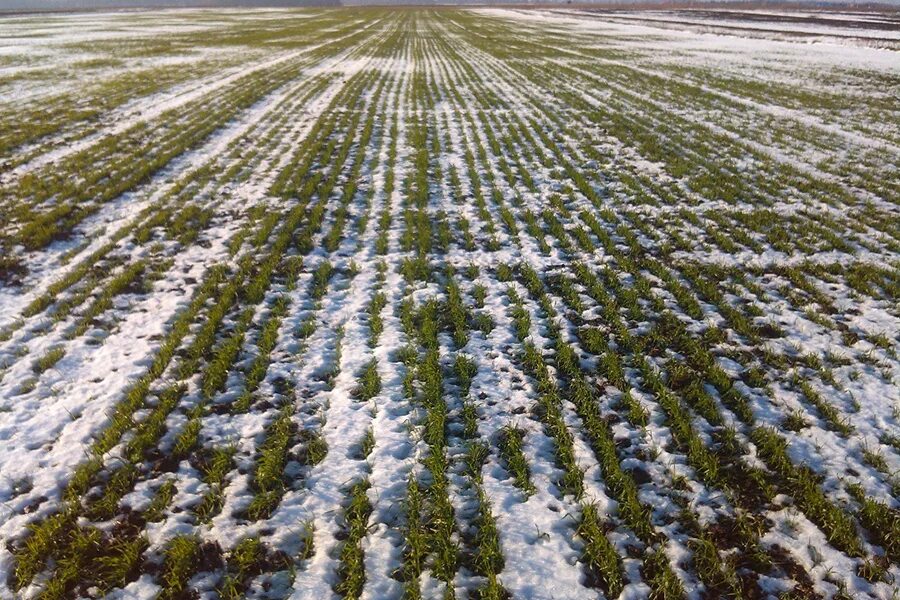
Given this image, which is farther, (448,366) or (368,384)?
(448,366)

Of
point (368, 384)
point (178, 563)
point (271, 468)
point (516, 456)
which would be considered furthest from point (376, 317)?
point (178, 563)

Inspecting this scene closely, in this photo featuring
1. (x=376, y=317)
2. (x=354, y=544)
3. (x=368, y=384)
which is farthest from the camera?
(x=376, y=317)

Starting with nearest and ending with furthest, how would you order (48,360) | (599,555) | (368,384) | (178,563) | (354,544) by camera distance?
(178,563) < (599,555) < (354,544) < (368,384) < (48,360)

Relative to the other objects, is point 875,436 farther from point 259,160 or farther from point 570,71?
point 570,71

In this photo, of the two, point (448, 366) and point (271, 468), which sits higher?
point (448, 366)

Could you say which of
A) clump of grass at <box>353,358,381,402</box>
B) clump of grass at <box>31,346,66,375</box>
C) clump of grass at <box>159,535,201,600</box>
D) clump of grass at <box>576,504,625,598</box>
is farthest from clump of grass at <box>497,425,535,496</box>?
clump of grass at <box>31,346,66,375</box>

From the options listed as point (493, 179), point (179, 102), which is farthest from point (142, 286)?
point (179, 102)

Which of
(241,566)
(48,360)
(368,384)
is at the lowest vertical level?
(241,566)

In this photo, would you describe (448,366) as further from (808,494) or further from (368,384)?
(808,494)

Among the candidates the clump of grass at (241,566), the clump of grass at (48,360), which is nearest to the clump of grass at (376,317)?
the clump of grass at (241,566)
